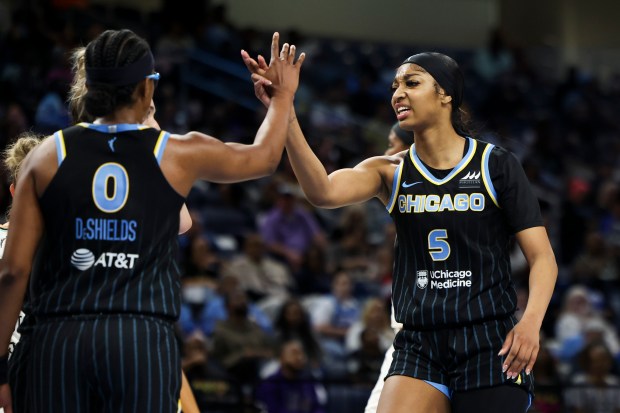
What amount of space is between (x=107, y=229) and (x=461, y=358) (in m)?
1.70

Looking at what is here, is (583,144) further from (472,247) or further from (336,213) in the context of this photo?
(472,247)

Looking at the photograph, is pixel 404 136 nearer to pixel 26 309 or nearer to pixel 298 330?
pixel 26 309

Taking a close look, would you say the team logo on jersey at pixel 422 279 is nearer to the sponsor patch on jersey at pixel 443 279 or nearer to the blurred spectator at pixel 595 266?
the sponsor patch on jersey at pixel 443 279

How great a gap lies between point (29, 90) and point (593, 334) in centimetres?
627

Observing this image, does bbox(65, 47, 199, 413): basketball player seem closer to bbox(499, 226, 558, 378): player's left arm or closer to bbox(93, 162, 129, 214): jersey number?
bbox(93, 162, 129, 214): jersey number

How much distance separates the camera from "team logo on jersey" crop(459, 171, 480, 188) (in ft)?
15.0

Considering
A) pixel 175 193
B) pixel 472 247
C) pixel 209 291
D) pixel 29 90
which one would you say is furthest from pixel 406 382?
pixel 29 90

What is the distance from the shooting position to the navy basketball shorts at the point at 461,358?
4391 millimetres

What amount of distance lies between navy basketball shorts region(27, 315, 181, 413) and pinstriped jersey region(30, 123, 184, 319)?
6cm

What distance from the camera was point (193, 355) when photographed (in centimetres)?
846

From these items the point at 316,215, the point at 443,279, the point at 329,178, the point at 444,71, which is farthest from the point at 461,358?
the point at 316,215

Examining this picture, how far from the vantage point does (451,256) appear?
4.52 m

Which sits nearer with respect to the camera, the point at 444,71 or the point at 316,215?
the point at 444,71

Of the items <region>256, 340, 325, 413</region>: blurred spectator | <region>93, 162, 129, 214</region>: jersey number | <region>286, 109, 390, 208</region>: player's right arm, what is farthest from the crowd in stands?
<region>93, 162, 129, 214</region>: jersey number
